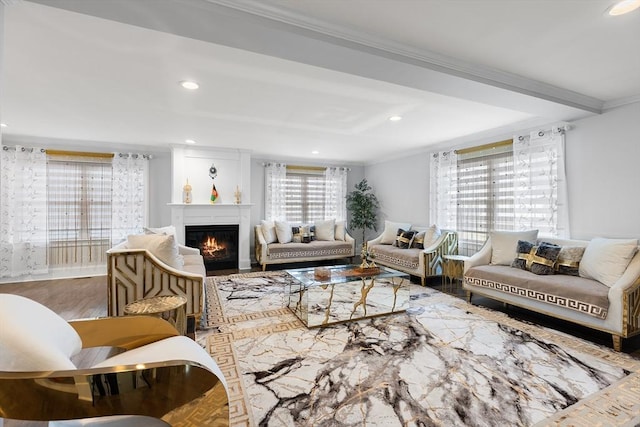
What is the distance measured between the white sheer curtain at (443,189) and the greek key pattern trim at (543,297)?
5.60ft

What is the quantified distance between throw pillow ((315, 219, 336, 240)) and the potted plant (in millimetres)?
703

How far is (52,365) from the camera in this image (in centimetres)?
101

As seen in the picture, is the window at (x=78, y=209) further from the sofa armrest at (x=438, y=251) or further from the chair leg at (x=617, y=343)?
the chair leg at (x=617, y=343)

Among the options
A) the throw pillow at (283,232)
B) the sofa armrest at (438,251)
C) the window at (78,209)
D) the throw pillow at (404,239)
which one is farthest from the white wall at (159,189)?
the sofa armrest at (438,251)

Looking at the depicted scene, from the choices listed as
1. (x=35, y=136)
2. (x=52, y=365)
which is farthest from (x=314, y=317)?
(x=35, y=136)

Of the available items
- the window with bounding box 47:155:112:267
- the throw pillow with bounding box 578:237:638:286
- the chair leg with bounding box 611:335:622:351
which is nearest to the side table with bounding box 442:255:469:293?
the throw pillow with bounding box 578:237:638:286

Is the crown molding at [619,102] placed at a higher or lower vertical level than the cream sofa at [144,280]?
higher

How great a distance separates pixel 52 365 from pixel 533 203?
485 centimetres

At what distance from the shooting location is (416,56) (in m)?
2.12

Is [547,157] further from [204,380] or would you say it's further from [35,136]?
[35,136]

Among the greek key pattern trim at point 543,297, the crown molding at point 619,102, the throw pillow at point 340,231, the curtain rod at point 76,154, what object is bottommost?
the greek key pattern trim at point 543,297

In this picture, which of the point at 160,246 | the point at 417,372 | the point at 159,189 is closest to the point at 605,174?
the point at 417,372

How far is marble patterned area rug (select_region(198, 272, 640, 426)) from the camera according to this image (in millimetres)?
1742

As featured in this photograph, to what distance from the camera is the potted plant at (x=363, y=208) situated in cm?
699
